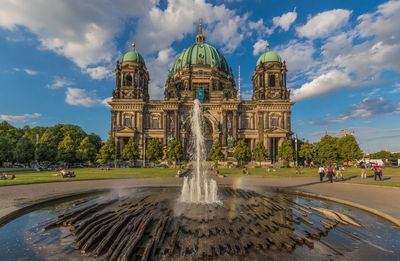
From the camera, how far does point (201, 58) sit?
71000 millimetres

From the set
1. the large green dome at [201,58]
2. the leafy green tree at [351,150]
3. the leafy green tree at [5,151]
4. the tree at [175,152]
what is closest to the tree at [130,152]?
the tree at [175,152]

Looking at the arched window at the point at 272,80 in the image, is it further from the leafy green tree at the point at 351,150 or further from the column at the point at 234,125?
the leafy green tree at the point at 351,150

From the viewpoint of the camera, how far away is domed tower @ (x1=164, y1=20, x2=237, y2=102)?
64.4 metres

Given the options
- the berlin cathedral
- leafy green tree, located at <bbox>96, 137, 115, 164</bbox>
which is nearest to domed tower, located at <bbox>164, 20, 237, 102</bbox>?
the berlin cathedral

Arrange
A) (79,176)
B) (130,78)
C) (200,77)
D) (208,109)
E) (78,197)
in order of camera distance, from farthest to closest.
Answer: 1. (200,77)
2. (130,78)
3. (208,109)
4. (79,176)
5. (78,197)

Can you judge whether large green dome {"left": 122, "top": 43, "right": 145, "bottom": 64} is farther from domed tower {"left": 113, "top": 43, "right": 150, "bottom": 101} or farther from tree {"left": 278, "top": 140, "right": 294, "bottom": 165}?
tree {"left": 278, "top": 140, "right": 294, "bottom": 165}

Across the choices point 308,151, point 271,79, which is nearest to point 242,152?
point 308,151

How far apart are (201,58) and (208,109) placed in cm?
2010

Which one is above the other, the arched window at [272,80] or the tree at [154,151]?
the arched window at [272,80]

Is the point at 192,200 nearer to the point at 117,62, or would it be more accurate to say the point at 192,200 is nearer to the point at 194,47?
the point at 117,62

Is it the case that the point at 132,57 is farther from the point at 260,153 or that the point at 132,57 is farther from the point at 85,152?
the point at 260,153

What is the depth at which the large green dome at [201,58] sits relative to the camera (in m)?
71.1

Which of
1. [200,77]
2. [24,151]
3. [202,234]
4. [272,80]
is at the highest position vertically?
[200,77]

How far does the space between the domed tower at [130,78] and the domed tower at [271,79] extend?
36000 mm
